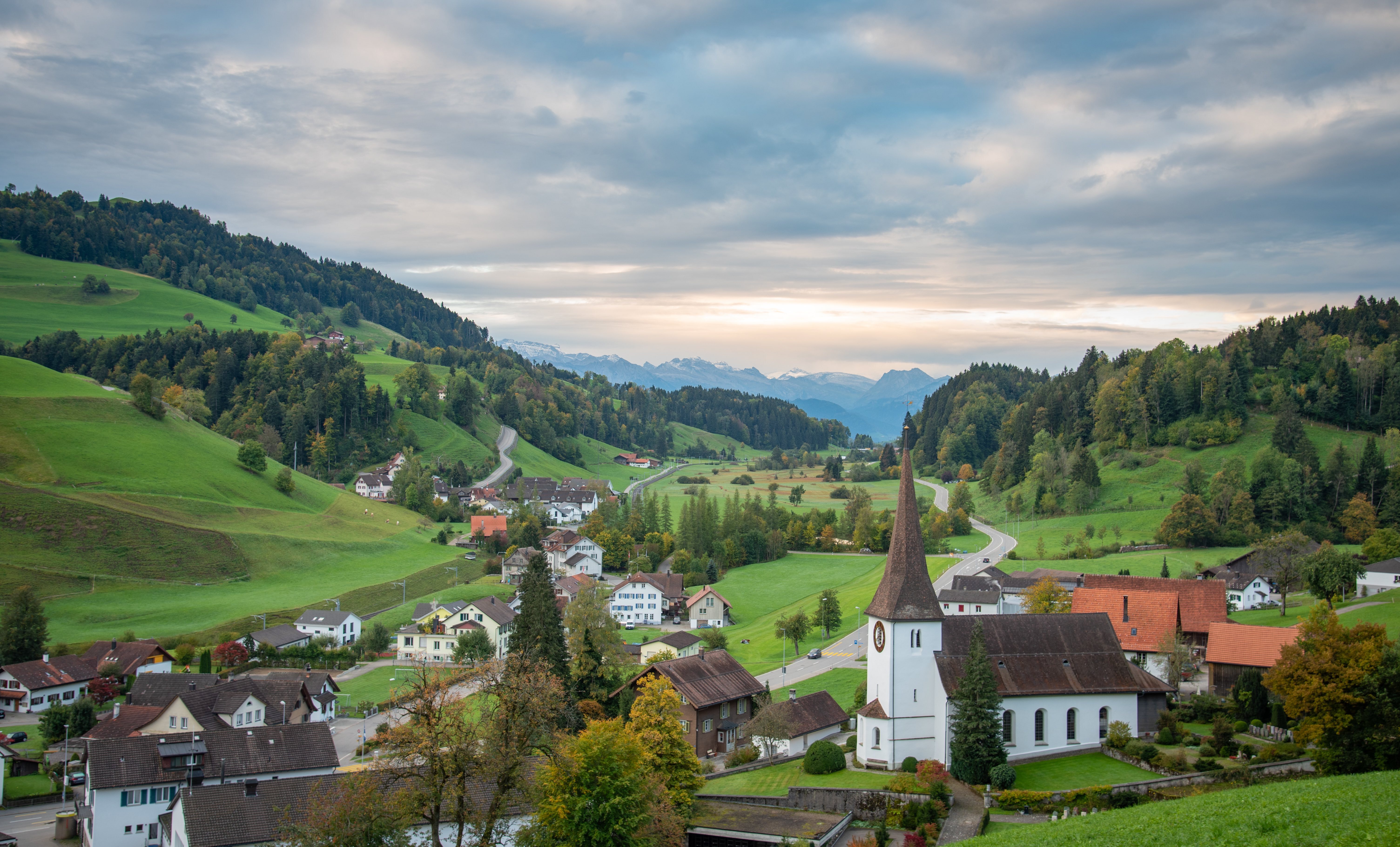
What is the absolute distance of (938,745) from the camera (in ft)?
126

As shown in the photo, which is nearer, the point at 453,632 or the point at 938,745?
the point at 938,745

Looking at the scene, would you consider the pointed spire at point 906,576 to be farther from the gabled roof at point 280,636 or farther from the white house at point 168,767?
the gabled roof at point 280,636

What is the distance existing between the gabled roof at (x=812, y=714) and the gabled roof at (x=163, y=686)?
3654 cm

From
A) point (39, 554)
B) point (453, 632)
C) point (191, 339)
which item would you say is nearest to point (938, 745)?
point (453, 632)

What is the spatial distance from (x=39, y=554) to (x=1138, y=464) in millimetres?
125900

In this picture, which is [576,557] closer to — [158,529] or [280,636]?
[280,636]

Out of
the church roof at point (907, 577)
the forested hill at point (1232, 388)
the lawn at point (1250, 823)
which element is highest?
the forested hill at point (1232, 388)

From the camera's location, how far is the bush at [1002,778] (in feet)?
114

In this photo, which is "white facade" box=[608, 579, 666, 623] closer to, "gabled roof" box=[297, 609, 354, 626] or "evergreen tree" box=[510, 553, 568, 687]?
"gabled roof" box=[297, 609, 354, 626]

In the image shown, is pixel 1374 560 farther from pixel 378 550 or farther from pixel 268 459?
pixel 268 459

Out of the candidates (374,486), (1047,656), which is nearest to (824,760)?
(1047,656)

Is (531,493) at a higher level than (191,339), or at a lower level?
lower

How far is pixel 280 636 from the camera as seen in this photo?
2995 inches

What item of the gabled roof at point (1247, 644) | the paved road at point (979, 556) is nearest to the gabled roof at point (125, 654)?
the paved road at point (979, 556)
